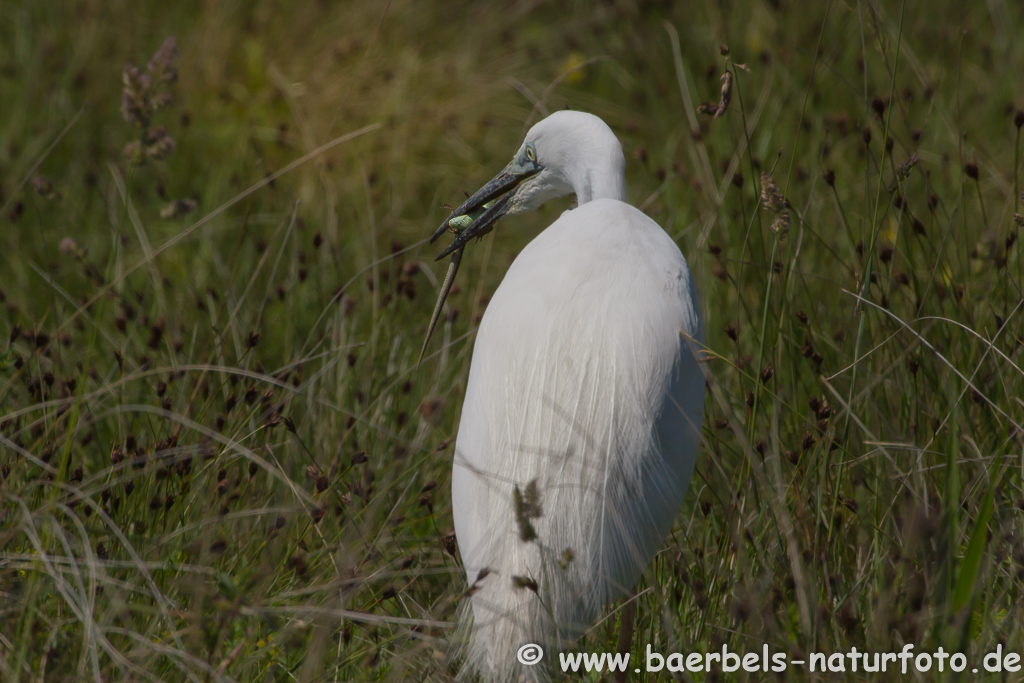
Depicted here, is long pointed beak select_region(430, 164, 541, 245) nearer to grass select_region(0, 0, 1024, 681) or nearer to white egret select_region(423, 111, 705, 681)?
grass select_region(0, 0, 1024, 681)

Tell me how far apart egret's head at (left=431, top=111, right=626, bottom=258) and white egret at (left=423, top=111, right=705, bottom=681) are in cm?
22

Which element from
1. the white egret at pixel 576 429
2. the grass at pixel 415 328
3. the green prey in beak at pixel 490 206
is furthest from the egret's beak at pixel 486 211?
the white egret at pixel 576 429

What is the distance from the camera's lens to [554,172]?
2.60 meters

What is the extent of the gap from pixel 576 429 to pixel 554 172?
918 mm

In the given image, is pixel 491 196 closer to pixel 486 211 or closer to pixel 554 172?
pixel 486 211

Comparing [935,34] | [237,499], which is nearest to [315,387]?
[237,499]

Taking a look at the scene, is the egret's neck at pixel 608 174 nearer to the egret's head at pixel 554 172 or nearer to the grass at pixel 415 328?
the egret's head at pixel 554 172

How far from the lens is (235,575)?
7.31 ft

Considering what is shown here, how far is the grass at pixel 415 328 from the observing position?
187cm

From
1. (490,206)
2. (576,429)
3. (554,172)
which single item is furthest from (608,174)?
(576,429)

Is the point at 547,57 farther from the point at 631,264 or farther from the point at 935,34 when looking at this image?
the point at 631,264

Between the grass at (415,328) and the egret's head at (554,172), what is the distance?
11.7 inches

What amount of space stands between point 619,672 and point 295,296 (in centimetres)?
167

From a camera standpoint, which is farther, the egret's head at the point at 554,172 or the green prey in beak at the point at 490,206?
the green prey in beak at the point at 490,206
